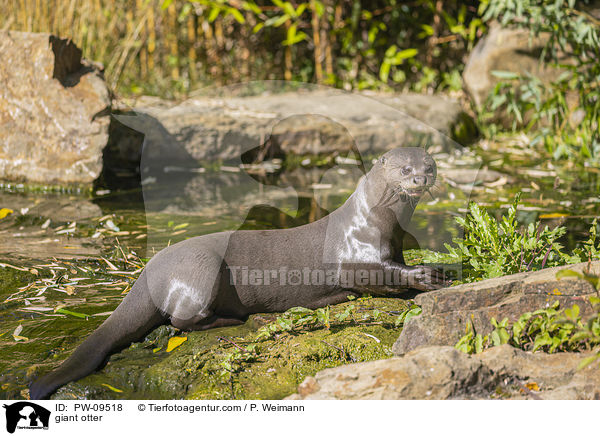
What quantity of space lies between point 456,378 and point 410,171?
38.8 inches

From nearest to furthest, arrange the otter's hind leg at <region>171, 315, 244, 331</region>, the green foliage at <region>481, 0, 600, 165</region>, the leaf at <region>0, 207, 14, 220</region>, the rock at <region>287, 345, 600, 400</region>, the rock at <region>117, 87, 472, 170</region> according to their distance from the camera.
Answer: the rock at <region>287, 345, 600, 400</region> < the otter's hind leg at <region>171, 315, 244, 331</region> < the leaf at <region>0, 207, 14, 220</region> < the green foliage at <region>481, 0, 600, 165</region> < the rock at <region>117, 87, 472, 170</region>

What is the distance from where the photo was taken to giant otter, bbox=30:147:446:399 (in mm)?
2682

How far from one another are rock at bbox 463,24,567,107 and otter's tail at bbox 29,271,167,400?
240 inches

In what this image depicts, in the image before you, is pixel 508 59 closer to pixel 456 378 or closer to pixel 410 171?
pixel 410 171

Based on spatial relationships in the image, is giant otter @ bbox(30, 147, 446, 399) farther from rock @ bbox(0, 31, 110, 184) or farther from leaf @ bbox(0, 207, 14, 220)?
rock @ bbox(0, 31, 110, 184)

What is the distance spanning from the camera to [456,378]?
2.05 meters

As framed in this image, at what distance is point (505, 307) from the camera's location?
2.38 meters

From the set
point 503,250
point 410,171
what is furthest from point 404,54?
point 410,171

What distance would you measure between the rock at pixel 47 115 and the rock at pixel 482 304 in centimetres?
392

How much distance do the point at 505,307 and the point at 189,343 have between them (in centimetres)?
131

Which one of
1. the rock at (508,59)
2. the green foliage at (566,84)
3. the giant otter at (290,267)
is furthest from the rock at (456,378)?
the rock at (508,59)

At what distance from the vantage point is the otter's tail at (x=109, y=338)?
2.25 meters

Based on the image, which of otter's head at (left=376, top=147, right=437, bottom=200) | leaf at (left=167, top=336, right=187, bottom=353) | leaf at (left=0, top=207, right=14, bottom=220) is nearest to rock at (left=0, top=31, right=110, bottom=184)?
leaf at (left=0, top=207, right=14, bottom=220)
